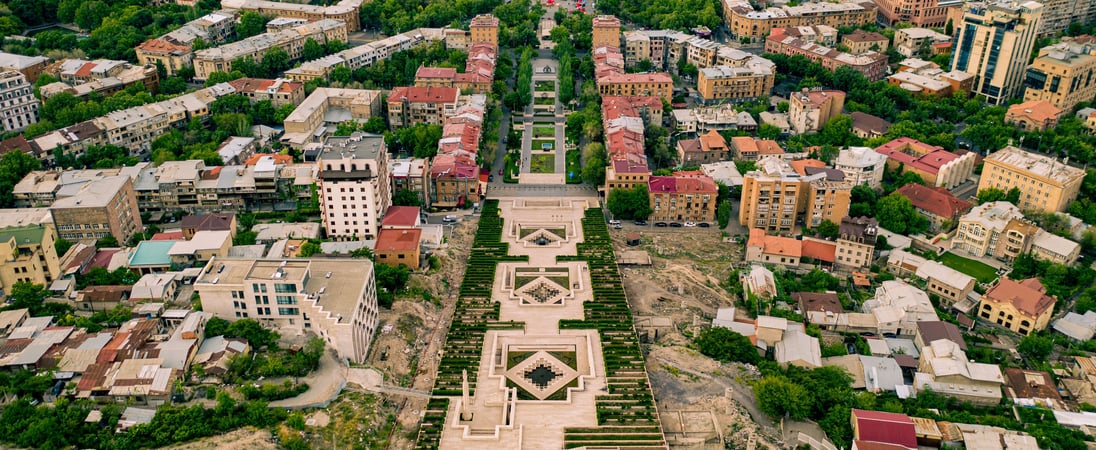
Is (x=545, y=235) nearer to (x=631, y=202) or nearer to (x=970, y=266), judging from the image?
(x=631, y=202)

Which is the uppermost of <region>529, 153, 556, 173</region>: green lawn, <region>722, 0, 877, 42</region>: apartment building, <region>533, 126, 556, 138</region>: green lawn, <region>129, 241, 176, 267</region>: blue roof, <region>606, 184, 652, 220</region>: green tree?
<region>722, 0, 877, 42</region>: apartment building

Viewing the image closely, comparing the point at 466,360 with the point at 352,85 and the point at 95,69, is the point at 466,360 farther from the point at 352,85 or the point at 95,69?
the point at 95,69

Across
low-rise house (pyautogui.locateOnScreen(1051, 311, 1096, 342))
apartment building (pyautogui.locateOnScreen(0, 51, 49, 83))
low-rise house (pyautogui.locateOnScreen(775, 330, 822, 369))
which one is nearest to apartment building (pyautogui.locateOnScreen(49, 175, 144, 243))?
apartment building (pyautogui.locateOnScreen(0, 51, 49, 83))

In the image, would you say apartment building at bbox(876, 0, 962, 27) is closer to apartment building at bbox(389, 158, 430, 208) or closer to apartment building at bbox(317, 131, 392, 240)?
apartment building at bbox(389, 158, 430, 208)

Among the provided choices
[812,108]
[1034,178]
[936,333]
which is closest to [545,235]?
[936,333]

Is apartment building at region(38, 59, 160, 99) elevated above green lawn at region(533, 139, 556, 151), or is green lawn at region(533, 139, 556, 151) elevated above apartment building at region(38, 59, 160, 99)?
apartment building at region(38, 59, 160, 99)

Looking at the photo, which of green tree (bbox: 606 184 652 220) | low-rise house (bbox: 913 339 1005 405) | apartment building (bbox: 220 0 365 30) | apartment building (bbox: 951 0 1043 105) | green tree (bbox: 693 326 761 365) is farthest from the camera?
apartment building (bbox: 220 0 365 30)

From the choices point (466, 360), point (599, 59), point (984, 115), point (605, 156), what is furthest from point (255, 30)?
point (984, 115)
